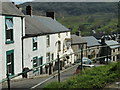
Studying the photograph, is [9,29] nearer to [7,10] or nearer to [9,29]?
[9,29]

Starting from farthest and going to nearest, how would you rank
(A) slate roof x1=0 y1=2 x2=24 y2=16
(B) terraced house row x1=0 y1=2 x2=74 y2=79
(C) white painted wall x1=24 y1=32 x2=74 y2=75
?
(C) white painted wall x1=24 y1=32 x2=74 y2=75, (A) slate roof x1=0 y1=2 x2=24 y2=16, (B) terraced house row x1=0 y1=2 x2=74 y2=79

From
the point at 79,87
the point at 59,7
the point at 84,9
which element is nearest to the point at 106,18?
the point at 84,9

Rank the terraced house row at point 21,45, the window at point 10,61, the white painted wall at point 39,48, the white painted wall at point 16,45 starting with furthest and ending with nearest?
the white painted wall at point 39,48
the window at point 10,61
the white painted wall at point 16,45
the terraced house row at point 21,45

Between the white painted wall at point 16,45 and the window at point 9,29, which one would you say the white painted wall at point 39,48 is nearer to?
the white painted wall at point 16,45

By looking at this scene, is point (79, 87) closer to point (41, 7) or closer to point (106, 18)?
point (41, 7)

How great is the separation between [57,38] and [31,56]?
32.4ft

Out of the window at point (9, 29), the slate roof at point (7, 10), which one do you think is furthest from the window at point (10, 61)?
the slate roof at point (7, 10)

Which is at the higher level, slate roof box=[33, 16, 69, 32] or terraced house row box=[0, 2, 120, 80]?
slate roof box=[33, 16, 69, 32]

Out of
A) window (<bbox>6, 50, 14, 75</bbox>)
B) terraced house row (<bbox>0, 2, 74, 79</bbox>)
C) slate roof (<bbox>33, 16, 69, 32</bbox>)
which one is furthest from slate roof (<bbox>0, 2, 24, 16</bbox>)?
slate roof (<bbox>33, 16, 69, 32</bbox>)

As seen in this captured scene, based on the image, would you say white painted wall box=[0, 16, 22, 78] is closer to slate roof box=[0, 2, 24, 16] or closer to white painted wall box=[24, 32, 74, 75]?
slate roof box=[0, 2, 24, 16]

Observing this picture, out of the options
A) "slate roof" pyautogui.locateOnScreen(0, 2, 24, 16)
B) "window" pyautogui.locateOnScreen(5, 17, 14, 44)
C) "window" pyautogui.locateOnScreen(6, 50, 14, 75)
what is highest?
"slate roof" pyautogui.locateOnScreen(0, 2, 24, 16)

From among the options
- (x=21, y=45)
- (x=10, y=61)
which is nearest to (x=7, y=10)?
(x=21, y=45)

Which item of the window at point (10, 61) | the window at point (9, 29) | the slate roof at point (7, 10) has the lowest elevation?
the window at point (10, 61)

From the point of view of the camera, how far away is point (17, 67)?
57.4 ft
